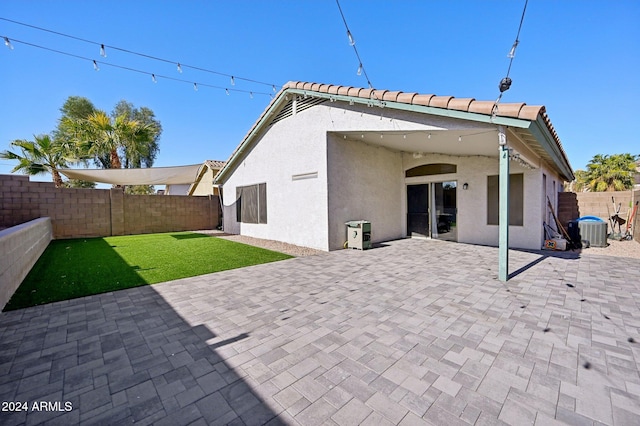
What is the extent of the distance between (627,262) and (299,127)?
1061cm

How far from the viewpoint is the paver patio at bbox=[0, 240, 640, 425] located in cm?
209

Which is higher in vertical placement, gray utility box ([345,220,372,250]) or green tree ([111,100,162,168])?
green tree ([111,100,162,168])

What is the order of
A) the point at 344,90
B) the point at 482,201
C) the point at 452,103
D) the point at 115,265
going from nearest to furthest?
the point at 452,103
the point at 115,265
the point at 344,90
the point at 482,201

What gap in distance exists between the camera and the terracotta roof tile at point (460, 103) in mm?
5457

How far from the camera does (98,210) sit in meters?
13.7

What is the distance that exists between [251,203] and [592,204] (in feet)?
56.1

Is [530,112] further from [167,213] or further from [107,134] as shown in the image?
[107,134]

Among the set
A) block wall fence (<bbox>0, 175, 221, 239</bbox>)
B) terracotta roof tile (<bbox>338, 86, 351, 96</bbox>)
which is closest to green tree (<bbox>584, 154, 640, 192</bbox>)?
terracotta roof tile (<bbox>338, 86, 351, 96</bbox>)

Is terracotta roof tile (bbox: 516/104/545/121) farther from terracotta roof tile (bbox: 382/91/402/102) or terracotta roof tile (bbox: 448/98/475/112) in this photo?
terracotta roof tile (bbox: 382/91/402/102)

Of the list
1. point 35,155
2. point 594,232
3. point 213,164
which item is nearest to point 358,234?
point 594,232

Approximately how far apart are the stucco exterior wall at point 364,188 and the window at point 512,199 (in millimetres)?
3449

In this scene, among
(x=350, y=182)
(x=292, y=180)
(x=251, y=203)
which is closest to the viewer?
(x=350, y=182)

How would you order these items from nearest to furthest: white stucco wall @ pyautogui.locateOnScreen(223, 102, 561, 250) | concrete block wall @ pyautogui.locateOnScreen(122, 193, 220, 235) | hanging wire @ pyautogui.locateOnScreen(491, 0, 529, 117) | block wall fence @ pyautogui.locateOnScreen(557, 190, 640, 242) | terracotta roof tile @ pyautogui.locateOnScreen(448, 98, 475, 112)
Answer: hanging wire @ pyautogui.locateOnScreen(491, 0, 529, 117) < terracotta roof tile @ pyautogui.locateOnScreen(448, 98, 475, 112) < white stucco wall @ pyautogui.locateOnScreen(223, 102, 561, 250) < block wall fence @ pyautogui.locateOnScreen(557, 190, 640, 242) < concrete block wall @ pyautogui.locateOnScreen(122, 193, 220, 235)

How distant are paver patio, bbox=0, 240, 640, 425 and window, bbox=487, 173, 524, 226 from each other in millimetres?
4072
